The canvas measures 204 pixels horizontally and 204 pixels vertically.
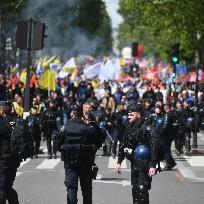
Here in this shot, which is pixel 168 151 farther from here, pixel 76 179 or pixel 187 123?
pixel 76 179

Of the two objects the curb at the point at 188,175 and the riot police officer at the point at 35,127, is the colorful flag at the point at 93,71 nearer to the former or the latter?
the riot police officer at the point at 35,127

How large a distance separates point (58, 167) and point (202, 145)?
939 centimetres

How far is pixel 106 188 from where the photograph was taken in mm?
18734

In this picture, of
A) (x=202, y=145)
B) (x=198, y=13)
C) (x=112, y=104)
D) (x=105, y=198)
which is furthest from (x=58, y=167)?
(x=198, y=13)

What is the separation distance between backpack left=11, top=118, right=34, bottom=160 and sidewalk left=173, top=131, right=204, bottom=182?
761cm

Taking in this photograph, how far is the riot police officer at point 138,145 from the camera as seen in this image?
44.8 feet

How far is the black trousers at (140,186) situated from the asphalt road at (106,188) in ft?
8.70

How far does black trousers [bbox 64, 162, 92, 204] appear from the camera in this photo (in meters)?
13.8

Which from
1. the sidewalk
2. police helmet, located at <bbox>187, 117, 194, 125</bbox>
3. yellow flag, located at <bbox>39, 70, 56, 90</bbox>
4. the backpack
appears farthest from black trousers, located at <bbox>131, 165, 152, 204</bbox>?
yellow flag, located at <bbox>39, 70, 56, 90</bbox>

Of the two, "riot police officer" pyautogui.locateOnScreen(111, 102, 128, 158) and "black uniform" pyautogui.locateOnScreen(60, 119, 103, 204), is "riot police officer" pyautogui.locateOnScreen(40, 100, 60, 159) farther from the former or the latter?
"black uniform" pyautogui.locateOnScreen(60, 119, 103, 204)

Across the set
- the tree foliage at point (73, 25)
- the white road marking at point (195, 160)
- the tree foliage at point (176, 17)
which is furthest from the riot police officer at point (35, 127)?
the tree foliage at point (73, 25)

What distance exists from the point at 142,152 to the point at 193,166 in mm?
10435

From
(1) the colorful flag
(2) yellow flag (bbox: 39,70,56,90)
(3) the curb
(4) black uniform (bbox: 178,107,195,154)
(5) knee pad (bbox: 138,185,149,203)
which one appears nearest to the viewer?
(5) knee pad (bbox: 138,185,149,203)

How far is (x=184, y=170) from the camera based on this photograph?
22562mm
